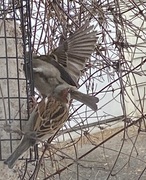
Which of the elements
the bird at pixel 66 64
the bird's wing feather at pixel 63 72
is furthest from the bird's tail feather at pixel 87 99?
the bird's wing feather at pixel 63 72

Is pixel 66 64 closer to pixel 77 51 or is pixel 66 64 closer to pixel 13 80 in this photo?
pixel 77 51

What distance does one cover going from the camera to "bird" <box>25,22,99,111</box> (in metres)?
1.80

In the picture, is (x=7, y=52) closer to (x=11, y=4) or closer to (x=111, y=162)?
(x=11, y=4)

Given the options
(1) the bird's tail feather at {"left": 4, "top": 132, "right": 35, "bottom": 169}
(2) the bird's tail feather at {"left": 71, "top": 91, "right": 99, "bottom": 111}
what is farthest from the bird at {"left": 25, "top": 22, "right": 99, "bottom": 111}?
(1) the bird's tail feather at {"left": 4, "top": 132, "right": 35, "bottom": 169}

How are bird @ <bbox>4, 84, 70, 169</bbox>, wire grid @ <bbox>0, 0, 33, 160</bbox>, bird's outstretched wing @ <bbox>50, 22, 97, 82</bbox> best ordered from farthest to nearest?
bird's outstretched wing @ <bbox>50, 22, 97, 82</bbox> → wire grid @ <bbox>0, 0, 33, 160</bbox> → bird @ <bbox>4, 84, 70, 169</bbox>

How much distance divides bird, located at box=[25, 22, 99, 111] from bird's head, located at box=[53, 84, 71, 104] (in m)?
0.03

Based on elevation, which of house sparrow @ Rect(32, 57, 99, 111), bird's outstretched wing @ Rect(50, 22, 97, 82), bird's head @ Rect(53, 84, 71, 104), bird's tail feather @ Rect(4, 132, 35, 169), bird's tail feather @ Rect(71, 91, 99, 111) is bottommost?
bird's tail feather @ Rect(4, 132, 35, 169)

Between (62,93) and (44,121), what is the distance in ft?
0.38

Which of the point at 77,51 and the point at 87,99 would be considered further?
the point at 77,51

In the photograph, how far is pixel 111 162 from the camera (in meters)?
4.30


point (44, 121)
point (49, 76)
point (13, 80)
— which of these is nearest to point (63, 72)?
point (49, 76)

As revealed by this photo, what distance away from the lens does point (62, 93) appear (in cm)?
163

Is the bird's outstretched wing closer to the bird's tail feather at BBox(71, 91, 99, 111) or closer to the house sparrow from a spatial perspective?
the house sparrow

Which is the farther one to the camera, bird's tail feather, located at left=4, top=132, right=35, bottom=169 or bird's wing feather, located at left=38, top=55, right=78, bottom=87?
bird's wing feather, located at left=38, top=55, right=78, bottom=87
